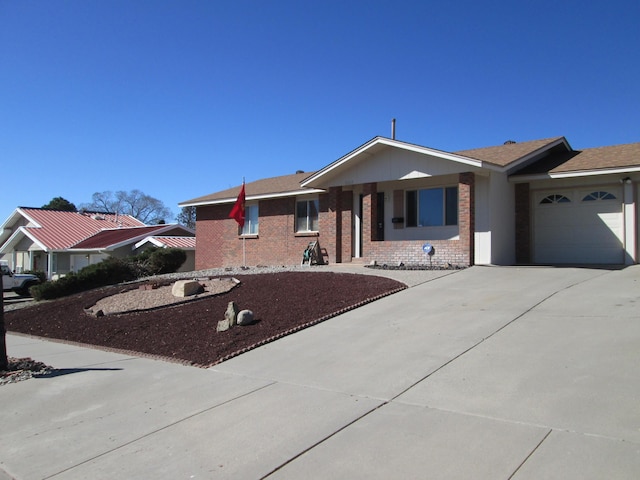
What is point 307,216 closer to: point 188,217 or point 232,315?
point 232,315

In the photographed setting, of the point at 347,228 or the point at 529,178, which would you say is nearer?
the point at 529,178

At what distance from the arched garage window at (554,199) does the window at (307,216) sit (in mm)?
8286

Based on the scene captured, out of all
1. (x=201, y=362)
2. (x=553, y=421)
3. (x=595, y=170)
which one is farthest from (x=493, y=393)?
(x=595, y=170)

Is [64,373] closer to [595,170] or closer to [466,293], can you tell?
[466,293]

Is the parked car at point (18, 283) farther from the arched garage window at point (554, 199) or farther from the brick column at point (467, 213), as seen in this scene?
the arched garage window at point (554, 199)

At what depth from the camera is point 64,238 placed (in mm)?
36219

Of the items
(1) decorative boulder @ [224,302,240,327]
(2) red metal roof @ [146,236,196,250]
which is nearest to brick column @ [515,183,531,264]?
(1) decorative boulder @ [224,302,240,327]

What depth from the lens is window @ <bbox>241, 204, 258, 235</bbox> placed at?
22.5 metres

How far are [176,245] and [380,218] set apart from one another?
680 inches

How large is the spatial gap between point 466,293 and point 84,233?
112 feet

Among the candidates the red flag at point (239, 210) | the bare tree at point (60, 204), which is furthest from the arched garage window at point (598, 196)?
the bare tree at point (60, 204)

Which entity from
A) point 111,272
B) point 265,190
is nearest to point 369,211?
point 265,190

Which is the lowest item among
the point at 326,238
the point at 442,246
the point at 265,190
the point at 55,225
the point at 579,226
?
the point at 442,246

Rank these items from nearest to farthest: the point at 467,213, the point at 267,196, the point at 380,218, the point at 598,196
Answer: the point at 467,213
the point at 598,196
the point at 380,218
the point at 267,196
